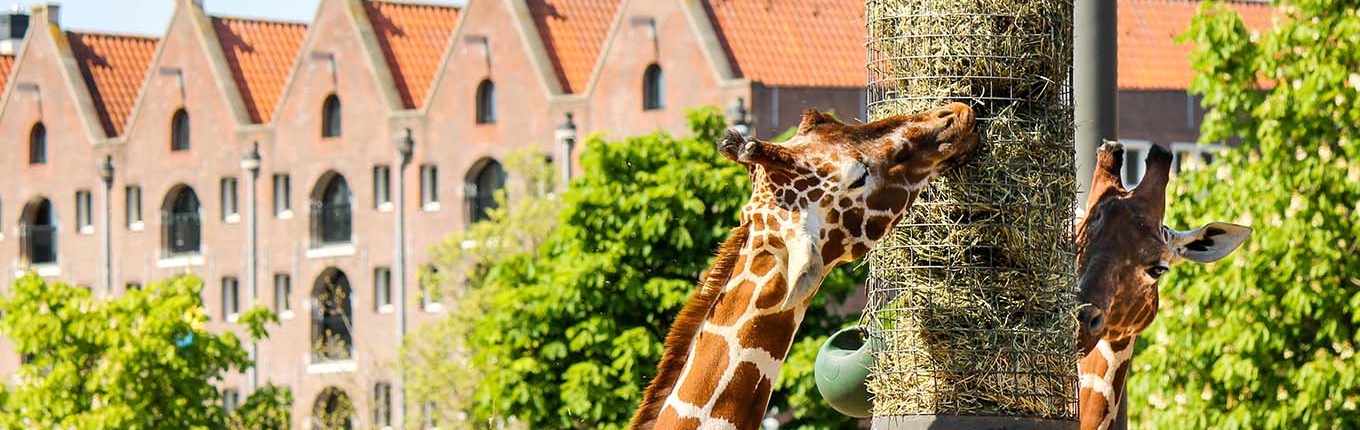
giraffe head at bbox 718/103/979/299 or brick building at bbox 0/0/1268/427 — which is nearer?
giraffe head at bbox 718/103/979/299

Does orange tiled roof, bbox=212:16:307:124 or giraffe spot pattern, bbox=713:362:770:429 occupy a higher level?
orange tiled roof, bbox=212:16:307:124

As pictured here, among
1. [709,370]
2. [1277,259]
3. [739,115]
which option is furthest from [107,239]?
[709,370]

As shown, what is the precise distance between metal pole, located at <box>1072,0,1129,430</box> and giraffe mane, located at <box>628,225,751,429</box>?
212cm

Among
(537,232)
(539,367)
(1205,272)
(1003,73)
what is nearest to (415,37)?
(537,232)

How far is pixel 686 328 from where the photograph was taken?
1079 centimetres

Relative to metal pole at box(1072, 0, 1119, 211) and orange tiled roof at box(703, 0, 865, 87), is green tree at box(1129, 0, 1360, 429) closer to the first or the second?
metal pole at box(1072, 0, 1119, 211)

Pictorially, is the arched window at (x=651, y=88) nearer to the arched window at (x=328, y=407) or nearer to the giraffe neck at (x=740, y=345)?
the arched window at (x=328, y=407)

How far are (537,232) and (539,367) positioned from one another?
12.7 meters

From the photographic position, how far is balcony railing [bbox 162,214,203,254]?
3359 inches

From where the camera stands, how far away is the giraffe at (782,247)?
10.5 meters

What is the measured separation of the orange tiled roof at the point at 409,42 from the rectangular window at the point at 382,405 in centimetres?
740

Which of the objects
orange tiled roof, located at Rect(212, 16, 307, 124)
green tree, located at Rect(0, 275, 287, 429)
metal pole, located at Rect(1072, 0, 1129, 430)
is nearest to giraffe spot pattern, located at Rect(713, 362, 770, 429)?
metal pole, located at Rect(1072, 0, 1129, 430)

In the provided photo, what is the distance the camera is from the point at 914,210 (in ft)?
36.8

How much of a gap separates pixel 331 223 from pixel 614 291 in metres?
33.5
